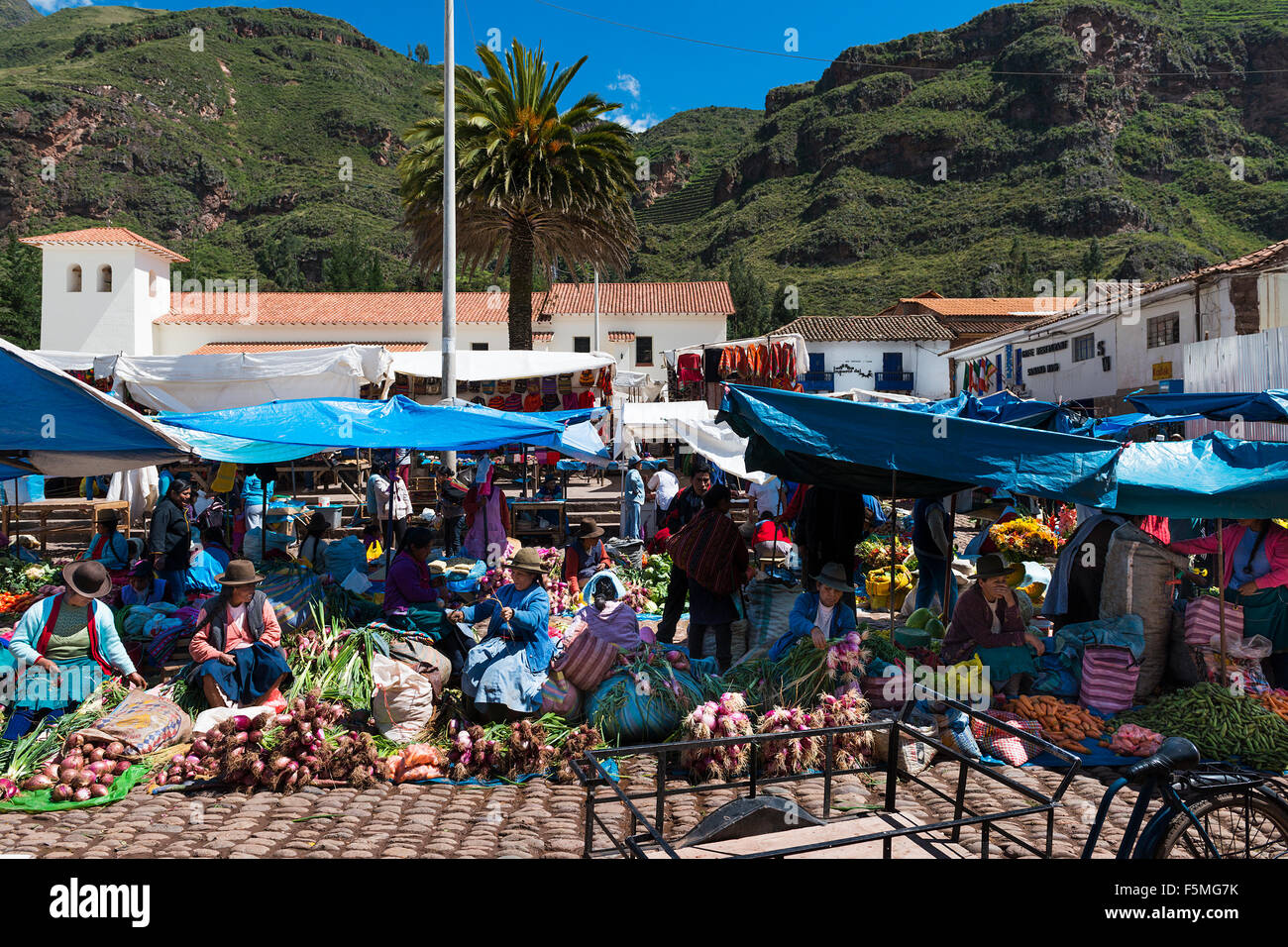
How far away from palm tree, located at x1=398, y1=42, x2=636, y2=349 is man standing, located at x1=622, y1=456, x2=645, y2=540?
249 inches

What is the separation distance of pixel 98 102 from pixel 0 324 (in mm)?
53897

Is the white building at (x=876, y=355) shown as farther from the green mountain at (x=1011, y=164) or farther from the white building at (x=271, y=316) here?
the green mountain at (x=1011, y=164)

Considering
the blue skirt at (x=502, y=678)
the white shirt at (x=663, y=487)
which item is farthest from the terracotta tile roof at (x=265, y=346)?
the blue skirt at (x=502, y=678)

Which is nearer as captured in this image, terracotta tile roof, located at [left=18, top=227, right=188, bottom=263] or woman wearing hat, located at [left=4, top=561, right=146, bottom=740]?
woman wearing hat, located at [left=4, top=561, right=146, bottom=740]

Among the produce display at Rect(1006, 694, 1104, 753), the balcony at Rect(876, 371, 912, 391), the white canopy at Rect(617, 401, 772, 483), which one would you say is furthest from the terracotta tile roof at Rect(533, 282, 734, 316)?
the produce display at Rect(1006, 694, 1104, 753)

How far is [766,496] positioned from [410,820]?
976 cm

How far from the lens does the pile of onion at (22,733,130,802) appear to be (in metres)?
4.81

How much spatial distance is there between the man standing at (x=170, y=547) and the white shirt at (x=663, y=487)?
654cm

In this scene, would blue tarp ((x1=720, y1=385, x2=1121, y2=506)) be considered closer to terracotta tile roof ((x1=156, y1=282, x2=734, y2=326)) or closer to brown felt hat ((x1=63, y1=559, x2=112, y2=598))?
brown felt hat ((x1=63, y1=559, x2=112, y2=598))

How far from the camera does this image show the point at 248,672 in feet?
19.9

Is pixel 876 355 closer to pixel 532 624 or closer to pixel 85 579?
pixel 532 624

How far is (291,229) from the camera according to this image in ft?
234

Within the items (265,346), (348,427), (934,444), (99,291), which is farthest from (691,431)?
(99,291)
